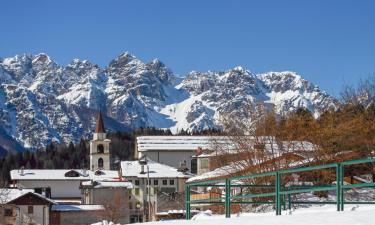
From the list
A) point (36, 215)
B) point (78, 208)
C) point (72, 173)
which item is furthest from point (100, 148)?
point (36, 215)

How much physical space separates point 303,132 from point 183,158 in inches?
3406

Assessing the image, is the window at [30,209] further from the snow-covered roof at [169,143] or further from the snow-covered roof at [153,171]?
the snow-covered roof at [169,143]

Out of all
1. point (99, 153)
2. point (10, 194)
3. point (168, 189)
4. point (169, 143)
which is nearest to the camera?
point (10, 194)

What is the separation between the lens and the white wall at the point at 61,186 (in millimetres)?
140250

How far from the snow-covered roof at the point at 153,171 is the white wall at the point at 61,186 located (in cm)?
1570

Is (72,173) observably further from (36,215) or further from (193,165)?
(36,215)

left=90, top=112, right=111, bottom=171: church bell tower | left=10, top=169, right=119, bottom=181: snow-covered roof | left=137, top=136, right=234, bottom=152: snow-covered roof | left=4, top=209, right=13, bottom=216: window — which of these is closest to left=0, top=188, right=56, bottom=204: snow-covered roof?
left=4, top=209, right=13, bottom=216: window

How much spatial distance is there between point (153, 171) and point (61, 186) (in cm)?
2744

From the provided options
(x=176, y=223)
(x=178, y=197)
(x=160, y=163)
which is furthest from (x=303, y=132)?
(x=160, y=163)

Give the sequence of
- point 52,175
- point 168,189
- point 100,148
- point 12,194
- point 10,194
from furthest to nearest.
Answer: point 100,148 → point 52,175 → point 168,189 → point 12,194 → point 10,194

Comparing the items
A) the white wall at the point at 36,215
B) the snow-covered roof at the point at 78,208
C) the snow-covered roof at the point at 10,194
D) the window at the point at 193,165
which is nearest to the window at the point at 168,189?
the window at the point at 193,165

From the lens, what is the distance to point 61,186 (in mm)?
141375

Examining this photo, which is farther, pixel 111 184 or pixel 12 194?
pixel 111 184

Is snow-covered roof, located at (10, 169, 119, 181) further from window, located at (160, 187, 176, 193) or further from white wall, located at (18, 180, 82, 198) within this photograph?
window, located at (160, 187, 176, 193)
